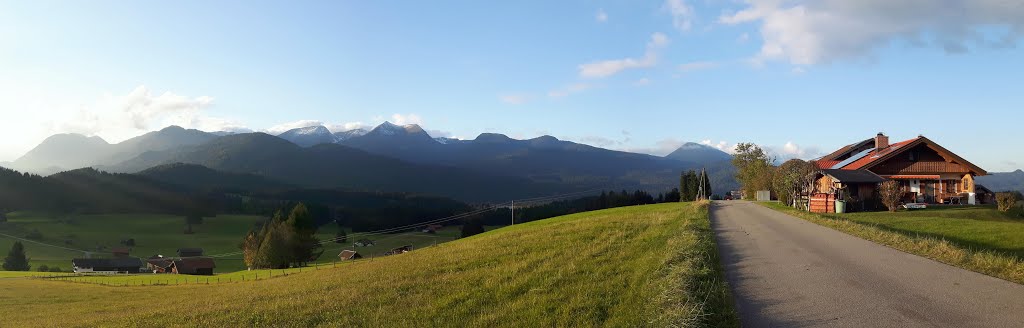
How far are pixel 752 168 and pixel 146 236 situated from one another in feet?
473

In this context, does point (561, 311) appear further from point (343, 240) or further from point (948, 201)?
point (343, 240)

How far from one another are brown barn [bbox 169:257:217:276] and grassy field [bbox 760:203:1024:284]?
9326 centimetres

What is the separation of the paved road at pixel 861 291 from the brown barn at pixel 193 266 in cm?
9593

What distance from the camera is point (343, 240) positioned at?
448ft

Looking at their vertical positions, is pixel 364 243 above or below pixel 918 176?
below

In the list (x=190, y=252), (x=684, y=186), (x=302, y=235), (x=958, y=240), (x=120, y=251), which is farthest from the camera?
(x=120, y=251)

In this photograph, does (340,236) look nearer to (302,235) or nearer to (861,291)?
(302,235)

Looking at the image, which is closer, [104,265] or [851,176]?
[851,176]

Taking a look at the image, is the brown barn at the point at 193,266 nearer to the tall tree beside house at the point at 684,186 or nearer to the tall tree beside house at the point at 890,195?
the tall tree beside house at the point at 684,186

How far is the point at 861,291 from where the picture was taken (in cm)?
903

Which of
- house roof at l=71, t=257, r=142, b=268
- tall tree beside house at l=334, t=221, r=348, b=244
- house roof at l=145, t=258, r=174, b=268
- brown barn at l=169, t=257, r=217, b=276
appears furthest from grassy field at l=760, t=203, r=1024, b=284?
house roof at l=71, t=257, r=142, b=268

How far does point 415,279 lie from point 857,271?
9.85m

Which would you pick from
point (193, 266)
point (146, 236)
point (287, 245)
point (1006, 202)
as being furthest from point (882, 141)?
point (146, 236)

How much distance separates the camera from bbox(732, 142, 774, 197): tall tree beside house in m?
63.4
